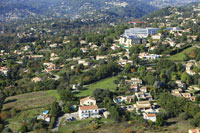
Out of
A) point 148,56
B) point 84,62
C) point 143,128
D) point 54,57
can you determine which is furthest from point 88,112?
point 54,57

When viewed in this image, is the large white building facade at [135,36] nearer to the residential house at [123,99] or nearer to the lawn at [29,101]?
the residential house at [123,99]

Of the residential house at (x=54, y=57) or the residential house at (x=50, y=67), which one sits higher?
the residential house at (x=54, y=57)

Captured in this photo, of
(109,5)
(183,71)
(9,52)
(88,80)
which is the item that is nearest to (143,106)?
(88,80)

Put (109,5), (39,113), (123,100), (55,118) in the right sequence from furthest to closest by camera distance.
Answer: (109,5), (123,100), (39,113), (55,118)

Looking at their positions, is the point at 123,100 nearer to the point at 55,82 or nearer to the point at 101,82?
the point at 101,82

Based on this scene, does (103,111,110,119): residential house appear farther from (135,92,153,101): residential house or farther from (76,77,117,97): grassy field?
(76,77,117,97): grassy field

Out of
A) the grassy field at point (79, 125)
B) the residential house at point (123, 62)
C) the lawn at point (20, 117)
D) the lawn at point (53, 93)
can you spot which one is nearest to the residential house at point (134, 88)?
the grassy field at point (79, 125)

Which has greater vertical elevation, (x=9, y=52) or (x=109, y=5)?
(x=109, y=5)

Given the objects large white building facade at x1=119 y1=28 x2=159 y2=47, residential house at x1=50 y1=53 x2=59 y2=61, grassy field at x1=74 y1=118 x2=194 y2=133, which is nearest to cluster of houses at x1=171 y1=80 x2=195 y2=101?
grassy field at x1=74 y1=118 x2=194 y2=133
